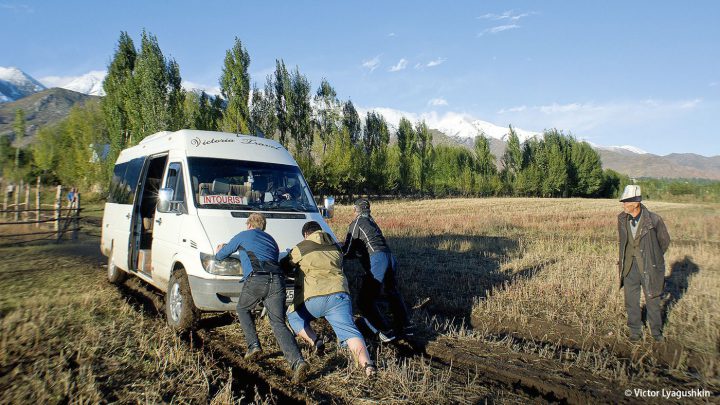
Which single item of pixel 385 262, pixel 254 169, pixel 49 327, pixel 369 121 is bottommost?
pixel 49 327

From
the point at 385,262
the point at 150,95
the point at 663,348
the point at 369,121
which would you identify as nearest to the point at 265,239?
the point at 385,262

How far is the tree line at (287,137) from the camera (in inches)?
1178

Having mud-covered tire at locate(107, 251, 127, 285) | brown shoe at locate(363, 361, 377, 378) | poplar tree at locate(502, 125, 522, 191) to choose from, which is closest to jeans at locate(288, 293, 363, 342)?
brown shoe at locate(363, 361, 377, 378)

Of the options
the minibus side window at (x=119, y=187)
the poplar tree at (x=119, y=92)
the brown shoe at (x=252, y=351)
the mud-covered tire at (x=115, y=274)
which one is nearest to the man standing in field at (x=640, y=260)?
the brown shoe at (x=252, y=351)

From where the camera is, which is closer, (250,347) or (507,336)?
(250,347)

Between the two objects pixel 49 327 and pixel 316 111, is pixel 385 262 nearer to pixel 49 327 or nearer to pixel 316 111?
pixel 49 327

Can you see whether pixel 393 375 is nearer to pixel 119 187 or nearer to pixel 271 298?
pixel 271 298

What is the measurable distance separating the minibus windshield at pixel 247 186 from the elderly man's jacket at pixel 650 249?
4.41m

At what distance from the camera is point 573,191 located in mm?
80812

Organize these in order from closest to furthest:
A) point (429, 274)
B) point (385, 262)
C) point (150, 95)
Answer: point (385, 262) < point (429, 274) < point (150, 95)

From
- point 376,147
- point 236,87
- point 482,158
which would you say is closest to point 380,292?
point 236,87

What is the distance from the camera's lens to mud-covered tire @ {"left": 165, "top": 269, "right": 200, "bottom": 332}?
5555 millimetres

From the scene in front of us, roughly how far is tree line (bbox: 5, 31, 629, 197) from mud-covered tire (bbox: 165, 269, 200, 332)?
82.9 feet

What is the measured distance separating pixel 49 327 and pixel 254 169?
327cm
